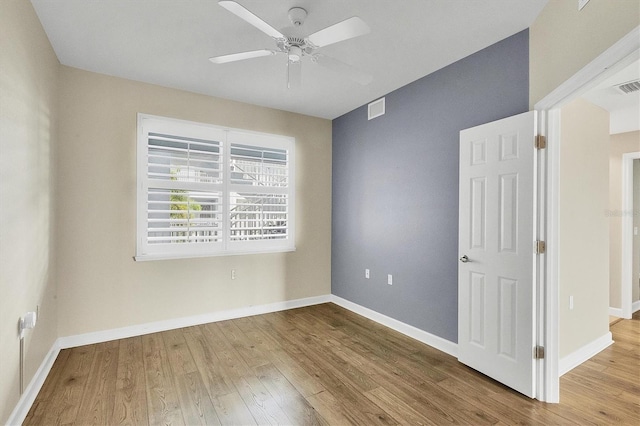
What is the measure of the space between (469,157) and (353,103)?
1.89m

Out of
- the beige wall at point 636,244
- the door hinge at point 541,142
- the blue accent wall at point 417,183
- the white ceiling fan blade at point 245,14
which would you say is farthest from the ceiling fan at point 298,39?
the beige wall at point 636,244

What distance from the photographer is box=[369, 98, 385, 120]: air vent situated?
3851mm

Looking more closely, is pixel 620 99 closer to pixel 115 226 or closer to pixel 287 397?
pixel 287 397

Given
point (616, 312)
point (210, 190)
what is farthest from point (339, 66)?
point (616, 312)

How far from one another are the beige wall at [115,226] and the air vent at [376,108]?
150 centimetres

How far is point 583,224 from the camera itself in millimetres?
2869

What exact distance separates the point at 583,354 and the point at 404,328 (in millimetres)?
1618

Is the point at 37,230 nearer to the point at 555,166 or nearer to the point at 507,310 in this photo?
the point at 507,310

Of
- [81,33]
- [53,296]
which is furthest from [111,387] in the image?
[81,33]

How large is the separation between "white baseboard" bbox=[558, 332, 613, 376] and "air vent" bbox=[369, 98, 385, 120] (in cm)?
310

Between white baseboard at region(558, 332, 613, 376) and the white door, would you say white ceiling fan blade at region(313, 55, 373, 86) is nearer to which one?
the white door

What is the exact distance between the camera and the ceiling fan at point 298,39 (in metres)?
1.78

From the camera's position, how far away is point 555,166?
223 centimetres

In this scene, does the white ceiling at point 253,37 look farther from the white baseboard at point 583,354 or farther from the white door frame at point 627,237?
the white door frame at point 627,237
